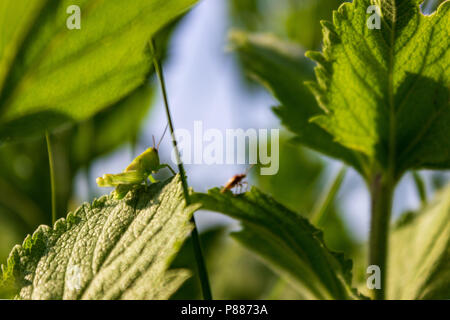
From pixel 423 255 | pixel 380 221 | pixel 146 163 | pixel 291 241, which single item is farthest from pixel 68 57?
pixel 423 255

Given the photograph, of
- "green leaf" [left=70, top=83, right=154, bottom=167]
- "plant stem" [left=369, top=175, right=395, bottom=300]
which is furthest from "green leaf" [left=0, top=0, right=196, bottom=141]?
"green leaf" [left=70, top=83, right=154, bottom=167]

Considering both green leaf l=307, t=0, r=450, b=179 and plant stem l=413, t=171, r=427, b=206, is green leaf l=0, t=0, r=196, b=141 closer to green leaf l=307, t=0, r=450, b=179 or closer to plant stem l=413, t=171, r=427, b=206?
green leaf l=307, t=0, r=450, b=179

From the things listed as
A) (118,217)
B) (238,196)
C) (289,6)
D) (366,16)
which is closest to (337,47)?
(366,16)

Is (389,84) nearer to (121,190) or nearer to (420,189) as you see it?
(121,190)

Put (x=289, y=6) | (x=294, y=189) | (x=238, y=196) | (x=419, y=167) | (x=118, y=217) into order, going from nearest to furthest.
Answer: (x=118, y=217) → (x=238, y=196) → (x=419, y=167) → (x=294, y=189) → (x=289, y=6)

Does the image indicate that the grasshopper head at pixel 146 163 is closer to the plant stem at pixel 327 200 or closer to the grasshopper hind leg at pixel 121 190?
the grasshopper hind leg at pixel 121 190

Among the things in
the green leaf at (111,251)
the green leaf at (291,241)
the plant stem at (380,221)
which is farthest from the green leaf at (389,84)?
the green leaf at (111,251)
